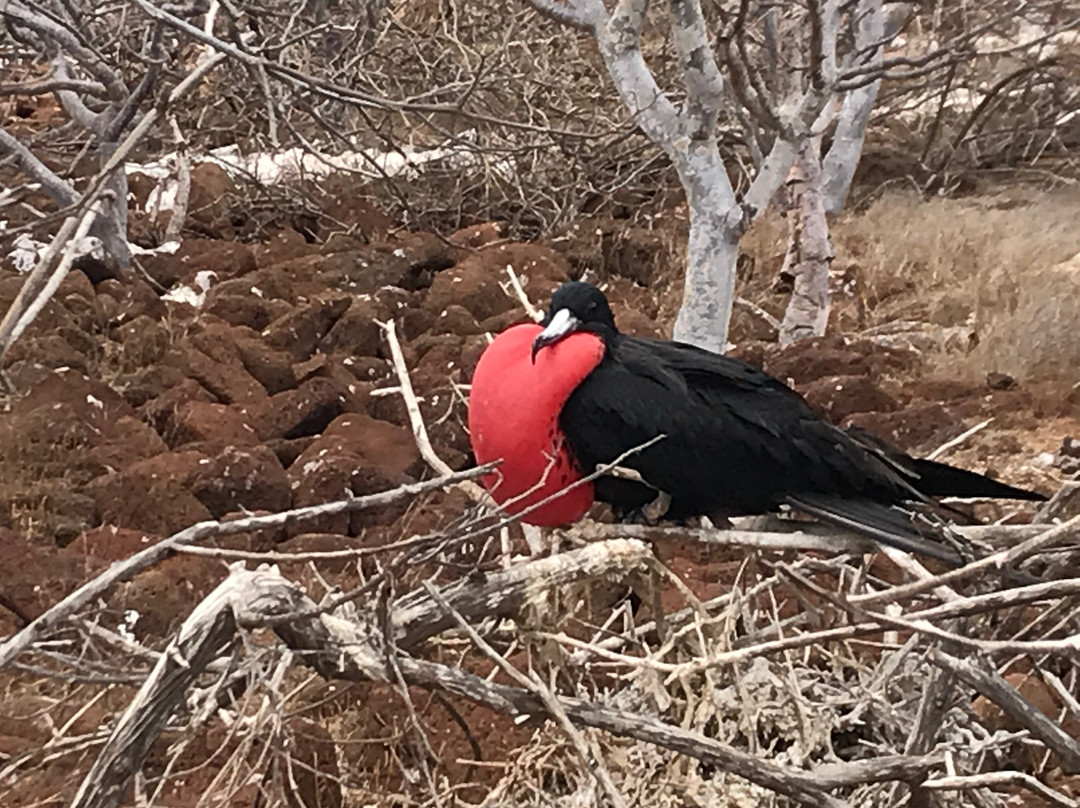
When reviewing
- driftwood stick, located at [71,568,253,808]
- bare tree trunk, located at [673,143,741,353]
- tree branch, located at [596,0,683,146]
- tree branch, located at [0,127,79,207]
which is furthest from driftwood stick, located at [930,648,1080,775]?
tree branch, located at [0,127,79,207]

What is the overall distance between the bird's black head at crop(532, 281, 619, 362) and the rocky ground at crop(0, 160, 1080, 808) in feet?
0.85

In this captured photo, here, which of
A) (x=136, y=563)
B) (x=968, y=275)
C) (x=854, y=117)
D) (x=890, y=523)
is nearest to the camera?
(x=136, y=563)

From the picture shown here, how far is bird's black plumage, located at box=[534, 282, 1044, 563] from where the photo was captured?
1190 mm

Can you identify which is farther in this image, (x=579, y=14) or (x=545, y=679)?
(x=579, y=14)

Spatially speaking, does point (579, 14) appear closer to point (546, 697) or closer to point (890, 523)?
point (890, 523)

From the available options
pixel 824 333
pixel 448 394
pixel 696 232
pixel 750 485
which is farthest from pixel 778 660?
pixel 824 333

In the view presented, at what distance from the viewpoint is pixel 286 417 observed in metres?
2.04

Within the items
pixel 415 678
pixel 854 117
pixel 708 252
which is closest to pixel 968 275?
pixel 854 117

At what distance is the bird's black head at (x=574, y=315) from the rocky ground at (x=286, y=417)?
0.85 ft

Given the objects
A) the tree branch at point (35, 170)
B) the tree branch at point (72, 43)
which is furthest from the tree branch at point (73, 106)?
the tree branch at point (35, 170)

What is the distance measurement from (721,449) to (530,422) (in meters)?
0.19

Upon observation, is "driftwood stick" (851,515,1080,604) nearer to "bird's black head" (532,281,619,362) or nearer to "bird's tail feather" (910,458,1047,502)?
"bird's tail feather" (910,458,1047,502)

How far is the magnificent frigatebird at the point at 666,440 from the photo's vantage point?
3.85 ft

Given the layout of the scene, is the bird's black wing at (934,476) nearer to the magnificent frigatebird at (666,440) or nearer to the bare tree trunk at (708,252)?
the magnificent frigatebird at (666,440)
